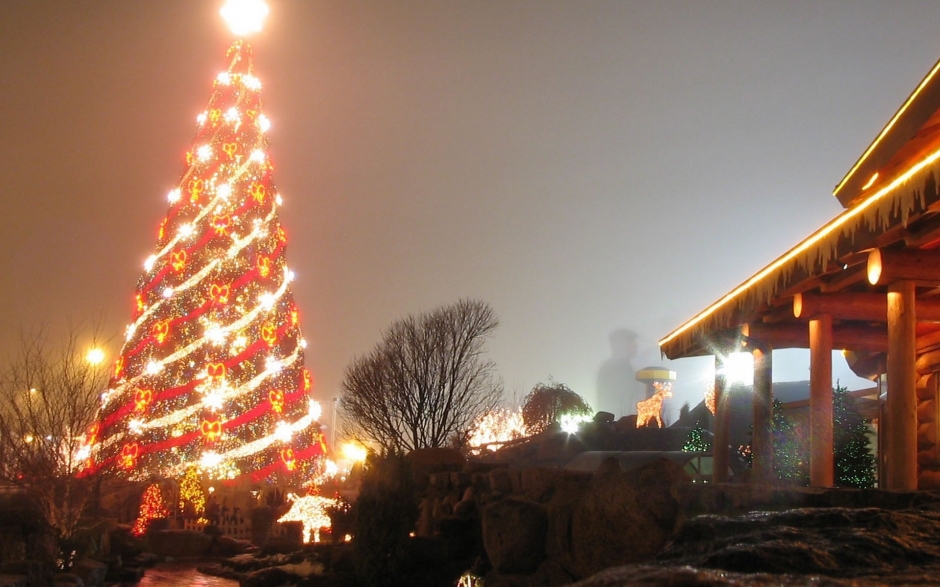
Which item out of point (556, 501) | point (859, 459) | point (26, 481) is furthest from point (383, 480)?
point (859, 459)

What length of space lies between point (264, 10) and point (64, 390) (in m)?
11.4

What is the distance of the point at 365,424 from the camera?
90.7 ft

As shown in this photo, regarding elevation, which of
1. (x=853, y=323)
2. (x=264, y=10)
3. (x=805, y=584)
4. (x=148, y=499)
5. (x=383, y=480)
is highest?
A: (x=264, y=10)

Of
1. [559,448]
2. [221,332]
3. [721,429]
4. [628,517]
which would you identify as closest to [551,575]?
[628,517]

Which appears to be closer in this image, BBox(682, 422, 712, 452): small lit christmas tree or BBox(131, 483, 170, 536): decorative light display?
BBox(682, 422, 712, 452): small lit christmas tree

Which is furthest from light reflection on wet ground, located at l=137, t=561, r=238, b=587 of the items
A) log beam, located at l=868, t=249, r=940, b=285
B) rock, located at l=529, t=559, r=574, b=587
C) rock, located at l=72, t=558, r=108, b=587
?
log beam, located at l=868, t=249, r=940, b=285

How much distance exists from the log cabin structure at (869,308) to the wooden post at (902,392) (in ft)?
0.03

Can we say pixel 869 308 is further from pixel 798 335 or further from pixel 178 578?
pixel 178 578

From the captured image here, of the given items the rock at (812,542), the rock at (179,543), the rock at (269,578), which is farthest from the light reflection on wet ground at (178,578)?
the rock at (812,542)

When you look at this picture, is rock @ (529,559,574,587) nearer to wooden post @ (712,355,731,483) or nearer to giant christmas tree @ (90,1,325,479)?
wooden post @ (712,355,731,483)

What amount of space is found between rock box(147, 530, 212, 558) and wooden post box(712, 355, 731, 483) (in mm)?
12539

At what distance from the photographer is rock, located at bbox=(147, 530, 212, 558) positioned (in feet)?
64.8

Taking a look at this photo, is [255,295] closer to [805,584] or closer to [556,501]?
[556,501]

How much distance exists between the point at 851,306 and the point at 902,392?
247cm
